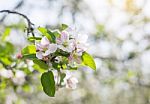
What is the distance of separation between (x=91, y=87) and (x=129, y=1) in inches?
64.6

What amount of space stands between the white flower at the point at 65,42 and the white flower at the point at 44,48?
0.09 feet

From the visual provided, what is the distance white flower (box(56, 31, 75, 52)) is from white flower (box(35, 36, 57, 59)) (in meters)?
0.03

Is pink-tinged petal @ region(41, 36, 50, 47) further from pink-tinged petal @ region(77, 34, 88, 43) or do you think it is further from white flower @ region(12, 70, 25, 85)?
white flower @ region(12, 70, 25, 85)

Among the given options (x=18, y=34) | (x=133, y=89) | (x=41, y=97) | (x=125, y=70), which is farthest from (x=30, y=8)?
(x=41, y=97)

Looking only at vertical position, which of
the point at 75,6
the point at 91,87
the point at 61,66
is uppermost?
the point at 75,6

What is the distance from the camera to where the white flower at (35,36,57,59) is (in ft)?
6.59

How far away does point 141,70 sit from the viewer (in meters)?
6.09

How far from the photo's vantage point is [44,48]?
6.69 feet

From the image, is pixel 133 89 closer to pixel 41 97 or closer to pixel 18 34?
pixel 41 97

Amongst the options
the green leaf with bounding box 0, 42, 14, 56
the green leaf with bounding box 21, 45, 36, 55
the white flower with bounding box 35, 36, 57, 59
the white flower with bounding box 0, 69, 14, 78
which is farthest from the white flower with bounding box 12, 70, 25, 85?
the white flower with bounding box 35, 36, 57, 59

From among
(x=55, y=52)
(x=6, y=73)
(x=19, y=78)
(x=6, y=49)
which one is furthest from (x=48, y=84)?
(x=19, y=78)

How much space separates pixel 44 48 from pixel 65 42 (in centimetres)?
9

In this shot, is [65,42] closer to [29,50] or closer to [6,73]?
[29,50]

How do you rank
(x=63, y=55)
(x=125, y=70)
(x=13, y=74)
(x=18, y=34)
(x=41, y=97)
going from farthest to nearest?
(x=41, y=97) < (x=125, y=70) < (x=18, y=34) < (x=13, y=74) < (x=63, y=55)
